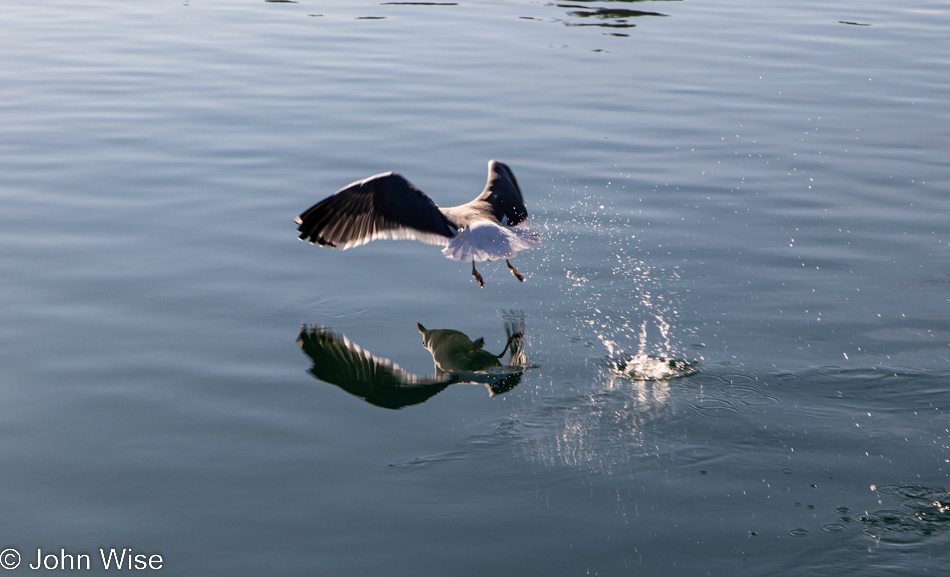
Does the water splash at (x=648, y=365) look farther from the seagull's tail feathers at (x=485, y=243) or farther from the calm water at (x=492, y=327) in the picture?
the seagull's tail feathers at (x=485, y=243)

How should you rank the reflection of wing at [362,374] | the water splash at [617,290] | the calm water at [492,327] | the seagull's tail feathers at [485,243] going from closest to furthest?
the calm water at [492,327], the reflection of wing at [362,374], the water splash at [617,290], the seagull's tail feathers at [485,243]

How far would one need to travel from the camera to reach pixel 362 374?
6609mm

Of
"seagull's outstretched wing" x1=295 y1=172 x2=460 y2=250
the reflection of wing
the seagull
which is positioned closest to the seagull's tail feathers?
the seagull

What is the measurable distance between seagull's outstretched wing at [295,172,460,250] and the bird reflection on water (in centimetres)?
102

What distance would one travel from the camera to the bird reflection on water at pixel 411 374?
6371 millimetres

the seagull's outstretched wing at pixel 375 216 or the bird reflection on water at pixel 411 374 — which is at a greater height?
the seagull's outstretched wing at pixel 375 216

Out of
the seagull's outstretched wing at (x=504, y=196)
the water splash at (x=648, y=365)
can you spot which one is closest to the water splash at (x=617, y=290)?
the water splash at (x=648, y=365)

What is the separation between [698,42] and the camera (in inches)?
731

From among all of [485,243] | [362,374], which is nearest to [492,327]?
[485,243]

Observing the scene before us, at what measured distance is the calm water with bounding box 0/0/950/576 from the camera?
4848 mm

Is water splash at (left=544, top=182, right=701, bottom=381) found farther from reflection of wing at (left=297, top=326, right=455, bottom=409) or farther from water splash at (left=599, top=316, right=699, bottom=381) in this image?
reflection of wing at (left=297, top=326, right=455, bottom=409)

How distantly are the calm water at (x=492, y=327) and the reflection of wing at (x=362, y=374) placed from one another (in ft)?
0.24

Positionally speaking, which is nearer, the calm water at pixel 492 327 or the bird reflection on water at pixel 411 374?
the calm water at pixel 492 327

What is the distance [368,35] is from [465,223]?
12.8 m
